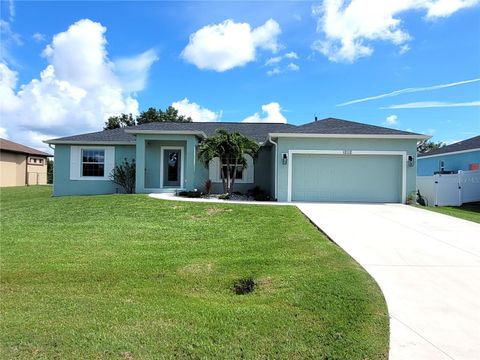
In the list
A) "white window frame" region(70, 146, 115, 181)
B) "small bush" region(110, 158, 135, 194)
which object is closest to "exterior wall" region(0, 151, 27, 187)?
"white window frame" region(70, 146, 115, 181)

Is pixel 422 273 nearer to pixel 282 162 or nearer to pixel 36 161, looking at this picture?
pixel 282 162

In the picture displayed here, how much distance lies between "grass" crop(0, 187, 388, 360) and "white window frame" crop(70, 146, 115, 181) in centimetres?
1055

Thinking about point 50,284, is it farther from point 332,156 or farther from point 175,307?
point 332,156

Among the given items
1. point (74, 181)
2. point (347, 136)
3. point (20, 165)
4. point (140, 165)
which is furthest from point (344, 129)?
point (20, 165)

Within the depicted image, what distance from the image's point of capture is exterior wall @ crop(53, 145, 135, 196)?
19188 millimetres

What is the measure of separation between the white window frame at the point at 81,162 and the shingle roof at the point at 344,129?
1024cm

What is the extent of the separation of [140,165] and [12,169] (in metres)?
24.9

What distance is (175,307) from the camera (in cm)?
415

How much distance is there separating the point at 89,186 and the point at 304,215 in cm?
1331

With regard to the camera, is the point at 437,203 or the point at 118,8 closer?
the point at 118,8

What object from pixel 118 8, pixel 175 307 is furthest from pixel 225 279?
pixel 118 8

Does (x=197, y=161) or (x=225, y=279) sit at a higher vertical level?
(x=197, y=161)

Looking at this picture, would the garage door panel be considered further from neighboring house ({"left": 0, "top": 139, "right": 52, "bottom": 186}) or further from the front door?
neighboring house ({"left": 0, "top": 139, "right": 52, "bottom": 186})

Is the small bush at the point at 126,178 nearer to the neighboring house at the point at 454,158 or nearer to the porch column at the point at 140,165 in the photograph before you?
the porch column at the point at 140,165
